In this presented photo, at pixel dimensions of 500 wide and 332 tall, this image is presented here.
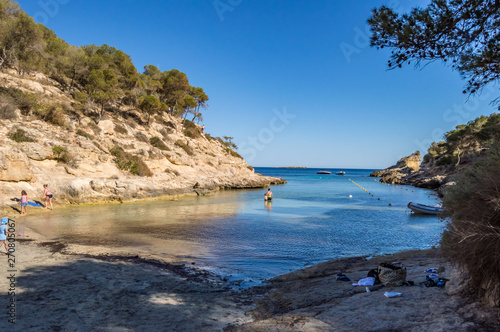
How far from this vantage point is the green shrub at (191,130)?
52981 millimetres

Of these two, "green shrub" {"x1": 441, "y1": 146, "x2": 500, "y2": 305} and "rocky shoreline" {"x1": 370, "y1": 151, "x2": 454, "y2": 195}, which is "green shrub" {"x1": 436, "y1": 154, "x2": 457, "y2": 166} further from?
"green shrub" {"x1": 441, "y1": 146, "x2": 500, "y2": 305}

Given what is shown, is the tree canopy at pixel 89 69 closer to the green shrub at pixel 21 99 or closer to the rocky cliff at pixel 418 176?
the green shrub at pixel 21 99

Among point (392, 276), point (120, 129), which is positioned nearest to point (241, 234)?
point (392, 276)

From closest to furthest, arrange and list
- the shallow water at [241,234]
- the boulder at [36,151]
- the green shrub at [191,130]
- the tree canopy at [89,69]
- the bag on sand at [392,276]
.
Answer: the bag on sand at [392,276] → the shallow water at [241,234] → the boulder at [36,151] → the tree canopy at [89,69] → the green shrub at [191,130]

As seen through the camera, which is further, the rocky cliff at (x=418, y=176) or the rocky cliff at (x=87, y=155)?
the rocky cliff at (x=418, y=176)

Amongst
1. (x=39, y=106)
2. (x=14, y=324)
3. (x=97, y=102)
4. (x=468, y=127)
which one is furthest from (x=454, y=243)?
(x=468, y=127)

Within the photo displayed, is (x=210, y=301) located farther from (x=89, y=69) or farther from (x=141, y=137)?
(x=89, y=69)

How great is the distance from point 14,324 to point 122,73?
52.2m

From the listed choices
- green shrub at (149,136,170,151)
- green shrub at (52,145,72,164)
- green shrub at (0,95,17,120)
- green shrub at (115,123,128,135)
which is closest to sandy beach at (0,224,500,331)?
green shrub at (52,145,72,164)

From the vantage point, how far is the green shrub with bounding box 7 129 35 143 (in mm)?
23612

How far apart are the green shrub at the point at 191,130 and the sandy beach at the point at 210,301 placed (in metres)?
44.5

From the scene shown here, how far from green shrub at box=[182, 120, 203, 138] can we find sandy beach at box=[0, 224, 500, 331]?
44467 millimetres

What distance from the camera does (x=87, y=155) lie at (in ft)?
92.8

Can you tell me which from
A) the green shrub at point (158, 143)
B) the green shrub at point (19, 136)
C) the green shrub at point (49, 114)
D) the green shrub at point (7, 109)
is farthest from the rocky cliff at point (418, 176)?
the green shrub at point (7, 109)
